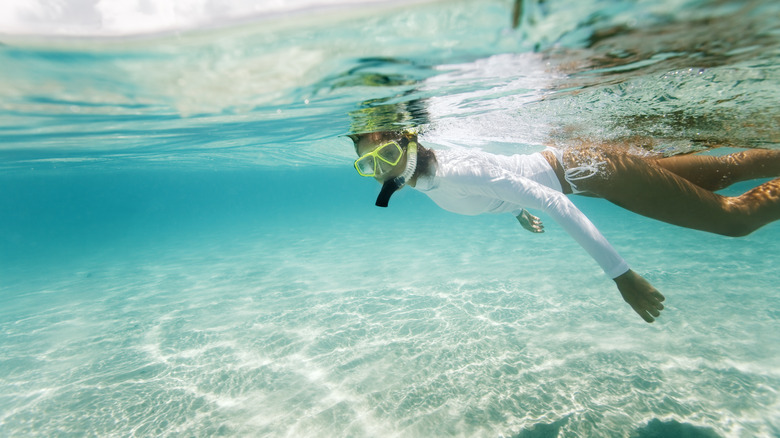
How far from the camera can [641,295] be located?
2.69m

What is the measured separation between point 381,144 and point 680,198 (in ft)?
11.4

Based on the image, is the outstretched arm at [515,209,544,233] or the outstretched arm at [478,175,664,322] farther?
the outstretched arm at [515,209,544,233]

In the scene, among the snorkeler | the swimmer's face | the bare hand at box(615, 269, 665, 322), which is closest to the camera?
the bare hand at box(615, 269, 665, 322)

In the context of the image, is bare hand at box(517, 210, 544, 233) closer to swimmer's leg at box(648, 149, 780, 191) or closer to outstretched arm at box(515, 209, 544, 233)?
outstretched arm at box(515, 209, 544, 233)

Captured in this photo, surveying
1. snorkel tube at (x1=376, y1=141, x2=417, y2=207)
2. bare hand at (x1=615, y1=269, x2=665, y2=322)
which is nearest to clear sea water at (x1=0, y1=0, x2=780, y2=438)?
snorkel tube at (x1=376, y1=141, x2=417, y2=207)

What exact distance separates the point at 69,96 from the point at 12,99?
48.3 inches

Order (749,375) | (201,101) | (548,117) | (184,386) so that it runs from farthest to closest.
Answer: (548,117)
(201,101)
(184,386)
(749,375)

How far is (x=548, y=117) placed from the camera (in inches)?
328

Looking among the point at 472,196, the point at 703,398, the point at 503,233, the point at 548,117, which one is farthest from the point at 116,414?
the point at 503,233

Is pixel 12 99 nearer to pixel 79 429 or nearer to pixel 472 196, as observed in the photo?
pixel 79 429

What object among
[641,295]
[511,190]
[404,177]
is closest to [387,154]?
[404,177]

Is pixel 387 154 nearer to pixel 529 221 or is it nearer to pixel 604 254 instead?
pixel 604 254

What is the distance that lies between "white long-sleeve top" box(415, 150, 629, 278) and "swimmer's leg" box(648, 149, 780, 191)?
173cm

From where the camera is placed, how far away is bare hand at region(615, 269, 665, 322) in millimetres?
2684
